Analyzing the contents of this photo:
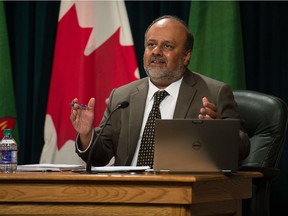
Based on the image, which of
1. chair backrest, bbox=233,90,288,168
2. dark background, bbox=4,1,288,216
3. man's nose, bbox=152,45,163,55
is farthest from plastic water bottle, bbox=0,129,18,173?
dark background, bbox=4,1,288,216

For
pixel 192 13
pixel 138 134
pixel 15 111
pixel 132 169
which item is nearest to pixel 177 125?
pixel 132 169

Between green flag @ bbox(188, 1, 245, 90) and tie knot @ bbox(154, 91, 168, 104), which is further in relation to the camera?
green flag @ bbox(188, 1, 245, 90)

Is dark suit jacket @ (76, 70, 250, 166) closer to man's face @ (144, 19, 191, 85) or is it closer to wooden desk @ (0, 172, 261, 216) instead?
man's face @ (144, 19, 191, 85)

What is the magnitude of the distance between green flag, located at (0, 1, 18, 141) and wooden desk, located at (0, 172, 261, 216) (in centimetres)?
221

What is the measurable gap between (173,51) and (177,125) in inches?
48.9

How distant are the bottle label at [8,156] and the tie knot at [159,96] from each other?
1.00m

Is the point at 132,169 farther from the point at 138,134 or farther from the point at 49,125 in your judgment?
the point at 49,125

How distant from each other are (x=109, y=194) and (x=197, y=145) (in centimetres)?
44

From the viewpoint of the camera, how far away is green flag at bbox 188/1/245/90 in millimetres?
4621

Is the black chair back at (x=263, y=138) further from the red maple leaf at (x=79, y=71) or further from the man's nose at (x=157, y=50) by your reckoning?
the red maple leaf at (x=79, y=71)

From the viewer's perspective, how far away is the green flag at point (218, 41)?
15.2 feet

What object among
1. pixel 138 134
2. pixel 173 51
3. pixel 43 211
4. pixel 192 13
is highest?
pixel 192 13

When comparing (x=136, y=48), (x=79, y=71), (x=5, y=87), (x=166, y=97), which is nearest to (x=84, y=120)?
(x=166, y=97)

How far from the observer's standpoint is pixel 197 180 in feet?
8.54
